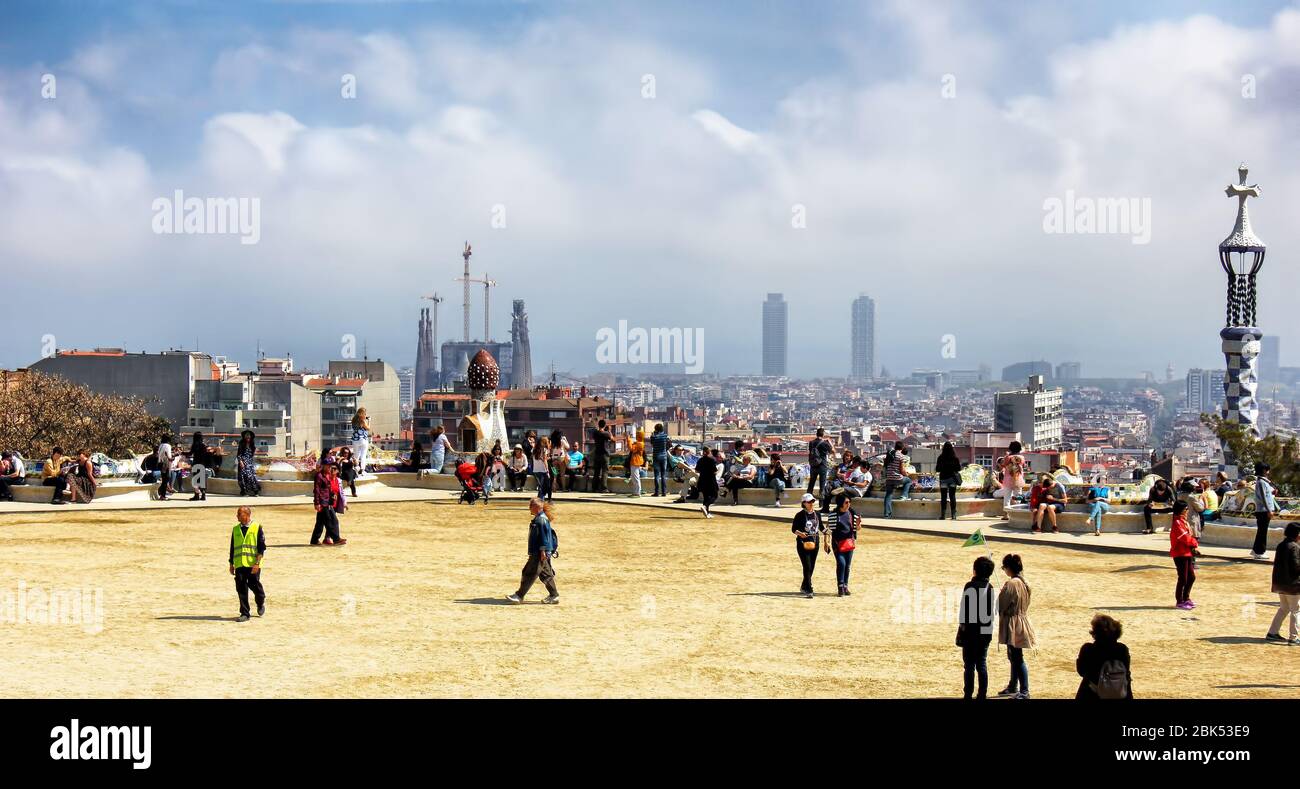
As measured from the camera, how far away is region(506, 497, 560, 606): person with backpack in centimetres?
1758

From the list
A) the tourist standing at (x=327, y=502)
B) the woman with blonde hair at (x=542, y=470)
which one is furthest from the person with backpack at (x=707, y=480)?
the tourist standing at (x=327, y=502)

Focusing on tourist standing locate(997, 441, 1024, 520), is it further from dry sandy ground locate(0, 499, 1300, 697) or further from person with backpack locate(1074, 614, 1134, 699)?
person with backpack locate(1074, 614, 1134, 699)

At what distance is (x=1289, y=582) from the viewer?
50.1 feet

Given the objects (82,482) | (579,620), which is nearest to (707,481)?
(579,620)

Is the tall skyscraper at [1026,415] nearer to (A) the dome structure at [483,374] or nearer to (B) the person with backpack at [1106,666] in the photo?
(A) the dome structure at [483,374]

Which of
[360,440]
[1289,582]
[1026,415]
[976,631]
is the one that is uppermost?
[1026,415]

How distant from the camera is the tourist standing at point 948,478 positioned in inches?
1047

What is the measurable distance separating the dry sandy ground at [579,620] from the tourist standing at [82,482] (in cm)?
452

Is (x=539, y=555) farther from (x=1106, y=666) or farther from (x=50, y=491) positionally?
(x=50, y=491)

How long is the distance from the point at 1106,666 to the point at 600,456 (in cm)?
2265
